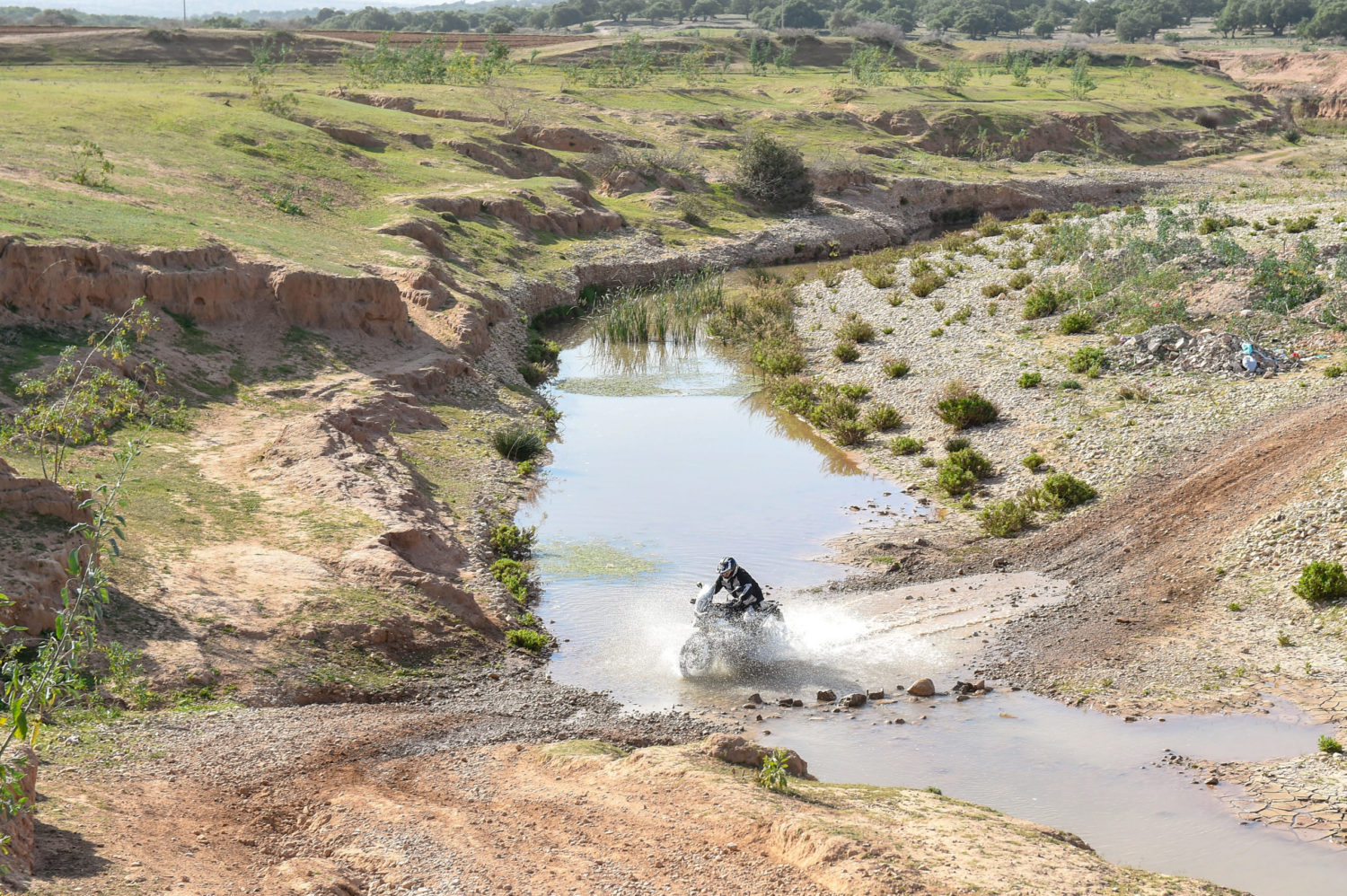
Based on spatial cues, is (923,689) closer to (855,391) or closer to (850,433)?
(850,433)

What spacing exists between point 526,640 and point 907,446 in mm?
12132

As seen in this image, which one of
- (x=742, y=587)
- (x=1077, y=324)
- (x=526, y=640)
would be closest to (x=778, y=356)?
(x=1077, y=324)

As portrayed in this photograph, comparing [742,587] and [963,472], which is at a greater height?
[742,587]

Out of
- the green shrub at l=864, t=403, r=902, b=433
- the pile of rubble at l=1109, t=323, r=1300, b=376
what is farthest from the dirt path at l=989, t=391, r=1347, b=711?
the green shrub at l=864, t=403, r=902, b=433

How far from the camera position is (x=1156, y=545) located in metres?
19.6

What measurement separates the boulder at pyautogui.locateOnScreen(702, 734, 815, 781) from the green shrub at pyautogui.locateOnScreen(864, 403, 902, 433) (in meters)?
15.4

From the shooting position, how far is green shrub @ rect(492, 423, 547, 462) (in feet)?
82.9

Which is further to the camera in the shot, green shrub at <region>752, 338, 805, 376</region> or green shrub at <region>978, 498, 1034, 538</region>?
green shrub at <region>752, 338, 805, 376</region>

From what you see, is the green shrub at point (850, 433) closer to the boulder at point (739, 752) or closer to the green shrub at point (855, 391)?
the green shrub at point (855, 391)

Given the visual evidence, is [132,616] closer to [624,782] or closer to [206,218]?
[624,782]

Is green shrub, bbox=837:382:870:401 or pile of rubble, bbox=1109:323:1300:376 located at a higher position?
pile of rubble, bbox=1109:323:1300:376

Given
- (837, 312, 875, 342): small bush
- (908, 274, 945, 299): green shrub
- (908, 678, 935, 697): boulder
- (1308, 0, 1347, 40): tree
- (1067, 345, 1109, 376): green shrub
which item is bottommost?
(908, 678, 935, 697): boulder

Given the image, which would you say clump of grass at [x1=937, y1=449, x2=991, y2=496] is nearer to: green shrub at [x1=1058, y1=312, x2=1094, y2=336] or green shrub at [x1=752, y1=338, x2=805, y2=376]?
green shrub at [x1=1058, y1=312, x2=1094, y2=336]

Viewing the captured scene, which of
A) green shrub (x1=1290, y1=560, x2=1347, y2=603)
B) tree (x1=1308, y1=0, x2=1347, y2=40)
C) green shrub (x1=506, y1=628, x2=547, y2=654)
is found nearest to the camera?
green shrub (x1=1290, y1=560, x2=1347, y2=603)
